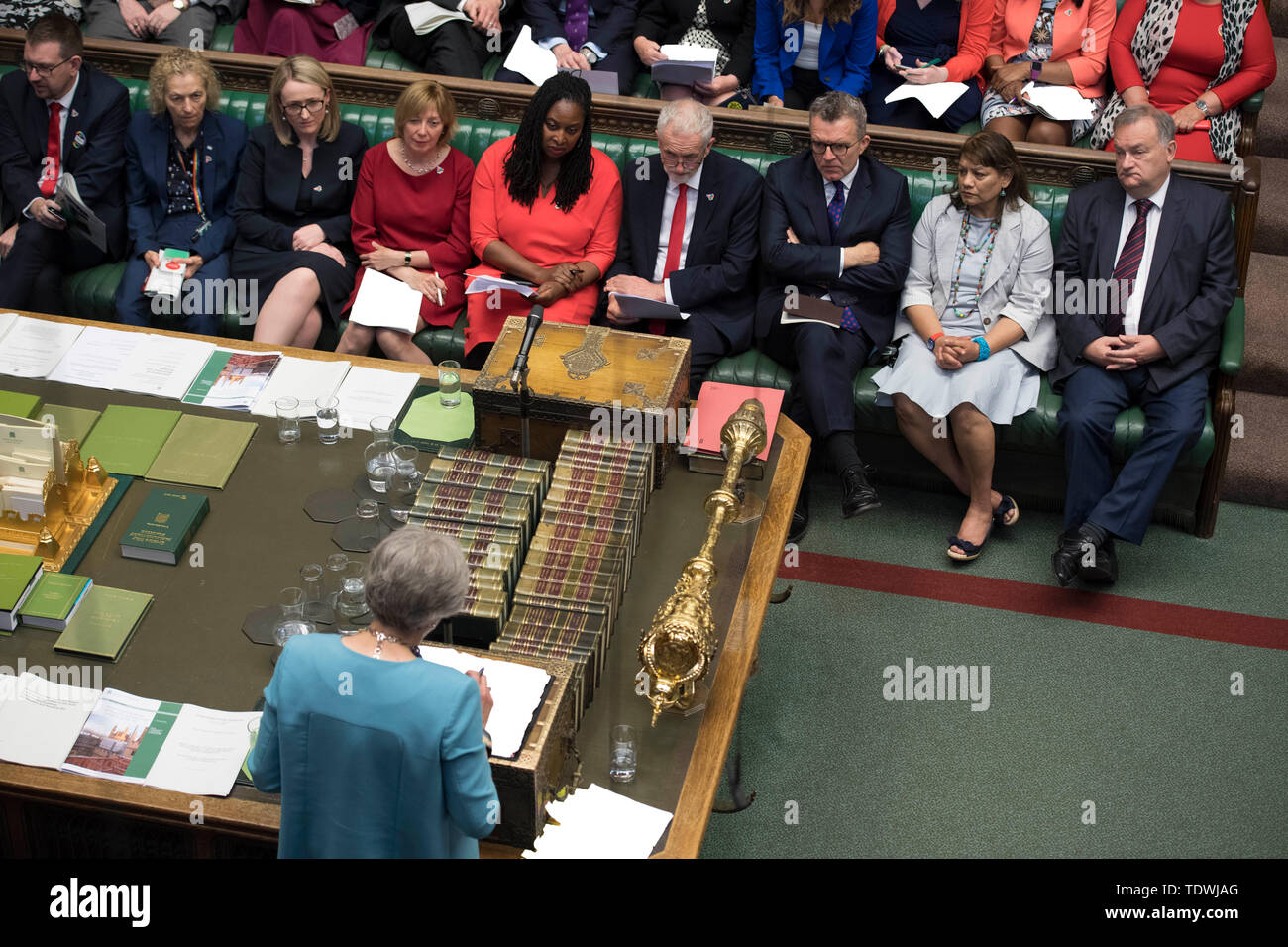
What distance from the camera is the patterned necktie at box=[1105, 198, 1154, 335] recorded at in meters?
5.26

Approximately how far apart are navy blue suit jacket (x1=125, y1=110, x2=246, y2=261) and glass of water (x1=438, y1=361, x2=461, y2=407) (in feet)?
5.86

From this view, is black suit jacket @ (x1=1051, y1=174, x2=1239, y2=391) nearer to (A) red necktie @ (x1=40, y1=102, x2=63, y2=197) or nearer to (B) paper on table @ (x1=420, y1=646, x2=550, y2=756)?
(B) paper on table @ (x1=420, y1=646, x2=550, y2=756)

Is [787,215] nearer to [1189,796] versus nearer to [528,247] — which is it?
[528,247]

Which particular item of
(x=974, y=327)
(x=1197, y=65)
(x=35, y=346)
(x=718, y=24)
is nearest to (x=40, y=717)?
(x=35, y=346)

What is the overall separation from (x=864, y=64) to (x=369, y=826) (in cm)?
453

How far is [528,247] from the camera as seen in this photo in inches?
221

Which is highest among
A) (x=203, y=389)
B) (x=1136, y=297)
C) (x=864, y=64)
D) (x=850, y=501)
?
(x=864, y=64)

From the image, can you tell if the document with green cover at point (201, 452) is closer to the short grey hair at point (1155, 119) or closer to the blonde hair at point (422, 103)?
the blonde hair at point (422, 103)

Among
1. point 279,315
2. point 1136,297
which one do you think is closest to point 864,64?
point 1136,297

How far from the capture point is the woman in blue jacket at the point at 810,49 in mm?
6125

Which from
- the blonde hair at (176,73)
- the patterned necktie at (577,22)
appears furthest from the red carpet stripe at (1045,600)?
the blonde hair at (176,73)

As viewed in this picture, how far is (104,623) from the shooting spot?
366cm

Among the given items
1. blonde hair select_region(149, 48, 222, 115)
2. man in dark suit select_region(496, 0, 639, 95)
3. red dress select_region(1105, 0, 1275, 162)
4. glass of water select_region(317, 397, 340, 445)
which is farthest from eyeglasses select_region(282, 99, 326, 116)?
red dress select_region(1105, 0, 1275, 162)

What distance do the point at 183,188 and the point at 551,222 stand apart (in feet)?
5.06
